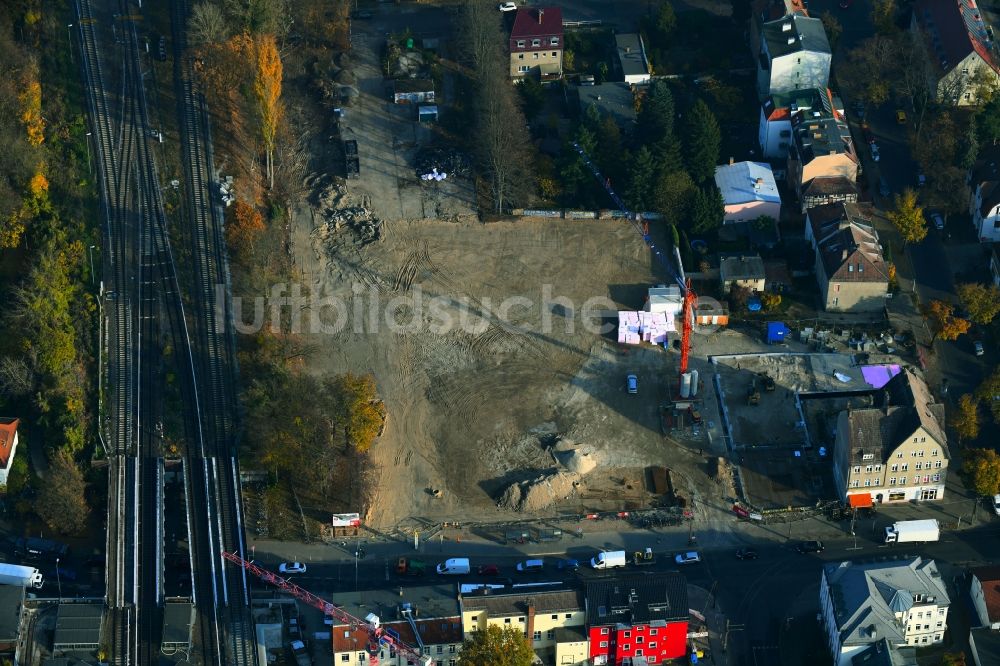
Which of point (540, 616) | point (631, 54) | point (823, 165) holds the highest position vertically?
point (631, 54)

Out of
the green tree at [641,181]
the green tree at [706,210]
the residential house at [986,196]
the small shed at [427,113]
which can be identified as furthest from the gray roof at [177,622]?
the residential house at [986,196]

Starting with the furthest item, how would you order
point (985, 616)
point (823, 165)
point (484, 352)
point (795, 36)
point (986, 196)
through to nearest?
point (795, 36), point (823, 165), point (986, 196), point (484, 352), point (985, 616)

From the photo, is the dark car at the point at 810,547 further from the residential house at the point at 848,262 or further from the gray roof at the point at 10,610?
the gray roof at the point at 10,610

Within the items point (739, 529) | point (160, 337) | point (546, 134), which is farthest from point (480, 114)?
point (739, 529)

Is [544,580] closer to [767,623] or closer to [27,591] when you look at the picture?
[767,623]

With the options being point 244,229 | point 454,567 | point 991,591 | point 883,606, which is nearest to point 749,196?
point 244,229

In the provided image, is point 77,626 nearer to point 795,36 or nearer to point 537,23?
point 537,23
